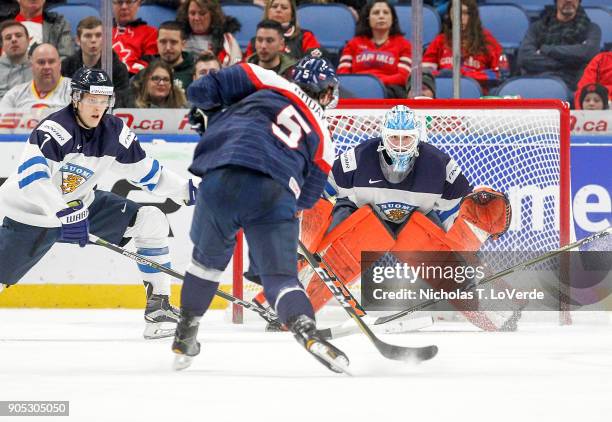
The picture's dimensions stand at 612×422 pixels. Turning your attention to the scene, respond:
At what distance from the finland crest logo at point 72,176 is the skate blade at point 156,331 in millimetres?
620

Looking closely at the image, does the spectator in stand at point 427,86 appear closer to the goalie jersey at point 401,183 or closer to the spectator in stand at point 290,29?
the spectator in stand at point 290,29

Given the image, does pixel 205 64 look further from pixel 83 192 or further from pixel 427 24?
pixel 83 192

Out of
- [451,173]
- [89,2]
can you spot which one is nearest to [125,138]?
[451,173]

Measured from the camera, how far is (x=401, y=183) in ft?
16.8

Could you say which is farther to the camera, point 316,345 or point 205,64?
point 205,64

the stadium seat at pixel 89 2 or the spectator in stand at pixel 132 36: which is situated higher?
the stadium seat at pixel 89 2

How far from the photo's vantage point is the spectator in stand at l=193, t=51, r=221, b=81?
6273mm

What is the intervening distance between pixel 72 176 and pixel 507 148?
1940 millimetres

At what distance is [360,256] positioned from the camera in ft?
16.8

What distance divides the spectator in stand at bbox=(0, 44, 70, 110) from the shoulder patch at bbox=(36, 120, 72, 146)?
3.63ft

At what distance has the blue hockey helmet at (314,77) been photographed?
3623 millimetres

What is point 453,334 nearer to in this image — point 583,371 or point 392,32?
point 583,371

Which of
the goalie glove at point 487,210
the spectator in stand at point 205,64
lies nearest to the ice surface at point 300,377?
the goalie glove at point 487,210

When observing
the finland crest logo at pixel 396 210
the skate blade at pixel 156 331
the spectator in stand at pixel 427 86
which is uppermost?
the spectator in stand at pixel 427 86
